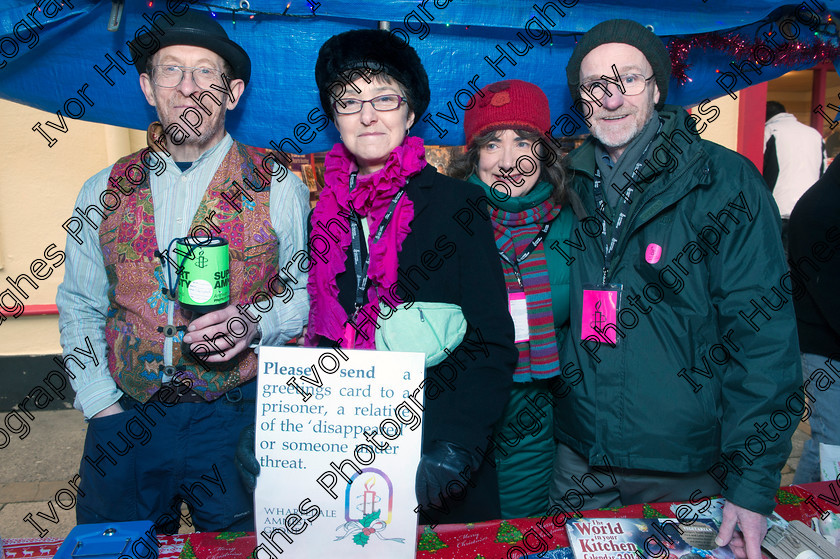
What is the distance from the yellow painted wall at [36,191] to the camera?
4.36m

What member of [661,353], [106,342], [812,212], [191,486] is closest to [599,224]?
[661,353]

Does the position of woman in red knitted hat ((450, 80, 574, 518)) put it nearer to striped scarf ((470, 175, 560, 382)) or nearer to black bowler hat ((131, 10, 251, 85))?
striped scarf ((470, 175, 560, 382))

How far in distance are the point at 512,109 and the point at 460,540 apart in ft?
4.71

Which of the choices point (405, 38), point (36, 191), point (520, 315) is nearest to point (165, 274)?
point (520, 315)

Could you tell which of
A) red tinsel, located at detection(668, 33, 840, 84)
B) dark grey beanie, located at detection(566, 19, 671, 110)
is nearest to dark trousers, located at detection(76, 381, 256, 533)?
dark grey beanie, located at detection(566, 19, 671, 110)

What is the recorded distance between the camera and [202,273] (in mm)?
1490

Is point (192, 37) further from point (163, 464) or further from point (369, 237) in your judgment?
point (163, 464)

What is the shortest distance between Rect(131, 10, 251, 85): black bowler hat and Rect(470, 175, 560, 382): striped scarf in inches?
42.5

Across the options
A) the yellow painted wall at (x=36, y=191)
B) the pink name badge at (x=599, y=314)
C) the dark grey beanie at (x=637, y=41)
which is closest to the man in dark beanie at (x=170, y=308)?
the pink name badge at (x=599, y=314)

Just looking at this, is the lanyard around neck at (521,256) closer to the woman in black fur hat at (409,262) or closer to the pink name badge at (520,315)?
the pink name badge at (520,315)

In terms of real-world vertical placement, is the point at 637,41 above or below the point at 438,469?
above

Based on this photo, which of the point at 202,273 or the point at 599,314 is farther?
the point at 599,314

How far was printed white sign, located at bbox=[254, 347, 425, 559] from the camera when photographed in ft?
4.52

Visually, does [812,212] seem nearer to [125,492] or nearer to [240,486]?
[240,486]
